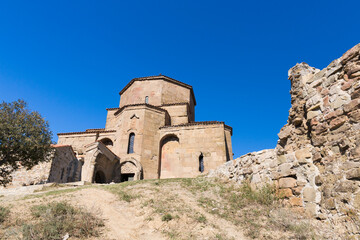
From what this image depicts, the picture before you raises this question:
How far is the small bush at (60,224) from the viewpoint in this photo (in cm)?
462

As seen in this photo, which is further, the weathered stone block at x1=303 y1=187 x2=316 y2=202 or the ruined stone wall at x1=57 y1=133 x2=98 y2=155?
the ruined stone wall at x1=57 y1=133 x2=98 y2=155

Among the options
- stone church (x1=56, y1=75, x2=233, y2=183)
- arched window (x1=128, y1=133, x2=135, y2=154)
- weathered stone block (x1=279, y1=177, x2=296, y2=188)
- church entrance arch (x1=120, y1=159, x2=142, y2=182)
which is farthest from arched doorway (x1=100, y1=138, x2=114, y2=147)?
weathered stone block (x1=279, y1=177, x2=296, y2=188)

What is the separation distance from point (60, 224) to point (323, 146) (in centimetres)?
614

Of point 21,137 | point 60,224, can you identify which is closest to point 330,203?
point 60,224

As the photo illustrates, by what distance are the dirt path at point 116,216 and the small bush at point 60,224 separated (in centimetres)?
36

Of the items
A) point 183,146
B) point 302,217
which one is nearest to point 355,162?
point 302,217

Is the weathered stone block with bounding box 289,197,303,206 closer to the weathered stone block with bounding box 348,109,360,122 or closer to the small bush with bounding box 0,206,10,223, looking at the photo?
the weathered stone block with bounding box 348,109,360,122

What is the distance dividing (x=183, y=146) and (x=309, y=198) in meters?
15.0

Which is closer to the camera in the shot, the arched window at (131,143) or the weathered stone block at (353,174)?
the weathered stone block at (353,174)

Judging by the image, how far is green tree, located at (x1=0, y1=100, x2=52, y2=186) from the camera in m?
12.3

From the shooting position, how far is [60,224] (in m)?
4.96

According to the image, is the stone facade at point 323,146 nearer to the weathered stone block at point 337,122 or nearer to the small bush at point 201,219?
the weathered stone block at point 337,122

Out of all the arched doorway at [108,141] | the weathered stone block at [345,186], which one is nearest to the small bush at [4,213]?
the weathered stone block at [345,186]

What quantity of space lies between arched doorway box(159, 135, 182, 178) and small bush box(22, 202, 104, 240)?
13.5 meters
